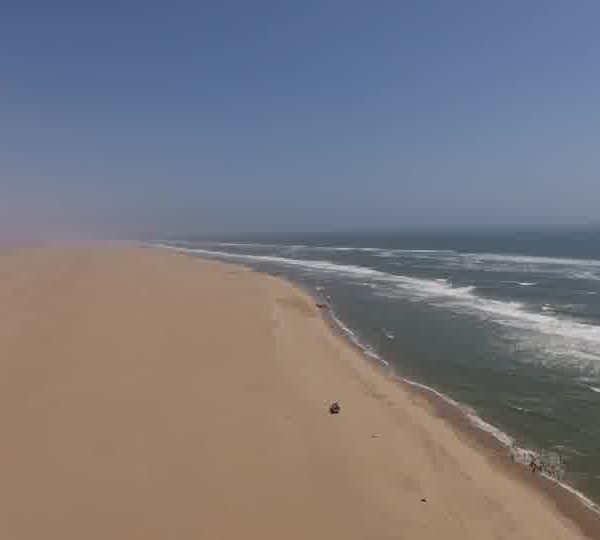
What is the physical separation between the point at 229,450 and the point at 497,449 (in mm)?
9745

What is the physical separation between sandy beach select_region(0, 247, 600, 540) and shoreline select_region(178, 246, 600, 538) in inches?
6.7

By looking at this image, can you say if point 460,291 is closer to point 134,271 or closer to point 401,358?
point 401,358

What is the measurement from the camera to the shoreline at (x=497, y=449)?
13.1 m

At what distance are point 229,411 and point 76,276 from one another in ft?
139

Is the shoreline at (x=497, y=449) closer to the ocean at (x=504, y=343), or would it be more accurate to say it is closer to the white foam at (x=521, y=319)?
the ocean at (x=504, y=343)

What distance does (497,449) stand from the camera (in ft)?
53.9

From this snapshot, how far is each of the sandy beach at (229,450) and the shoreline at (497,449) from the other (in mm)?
171

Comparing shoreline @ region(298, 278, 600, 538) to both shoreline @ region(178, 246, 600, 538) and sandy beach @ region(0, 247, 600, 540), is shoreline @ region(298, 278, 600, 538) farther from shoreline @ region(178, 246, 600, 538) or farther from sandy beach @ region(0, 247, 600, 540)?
sandy beach @ region(0, 247, 600, 540)

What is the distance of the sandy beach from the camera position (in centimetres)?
1123

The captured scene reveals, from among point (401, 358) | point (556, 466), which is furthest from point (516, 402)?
point (401, 358)

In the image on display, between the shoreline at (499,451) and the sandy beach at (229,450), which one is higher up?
the sandy beach at (229,450)

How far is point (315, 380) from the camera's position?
2094 centimetres

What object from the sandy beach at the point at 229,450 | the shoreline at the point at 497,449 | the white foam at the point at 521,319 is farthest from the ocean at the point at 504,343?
the sandy beach at the point at 229,450

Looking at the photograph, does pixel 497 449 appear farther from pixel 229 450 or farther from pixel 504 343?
pixel 504 343
